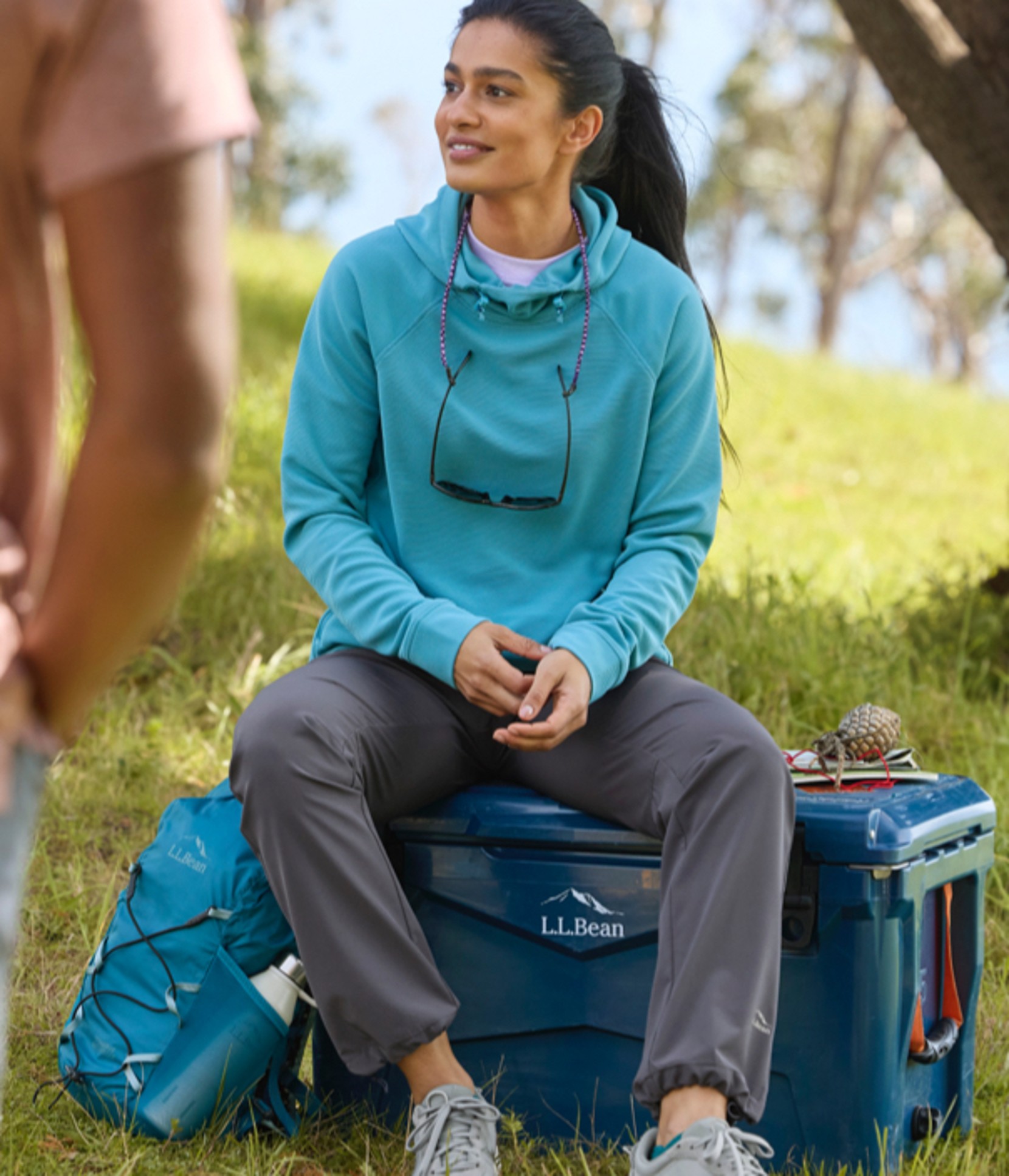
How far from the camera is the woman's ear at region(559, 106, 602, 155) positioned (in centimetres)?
256

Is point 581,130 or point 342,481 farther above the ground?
point 581,130

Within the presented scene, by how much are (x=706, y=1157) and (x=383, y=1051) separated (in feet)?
1.60

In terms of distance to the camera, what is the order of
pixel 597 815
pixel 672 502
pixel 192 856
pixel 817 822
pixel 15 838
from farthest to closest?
pixel 672 502 → pixel 192 856 → pixel 597 815 → pixel 817 822 → pixel 15 838

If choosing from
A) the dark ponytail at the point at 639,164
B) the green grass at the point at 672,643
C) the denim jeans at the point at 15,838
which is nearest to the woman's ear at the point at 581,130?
the dark ponytail at the point at 639,164

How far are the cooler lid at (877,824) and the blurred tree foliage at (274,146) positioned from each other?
50.4 ft

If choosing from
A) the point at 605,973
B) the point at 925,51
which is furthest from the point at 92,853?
the point at 925,51

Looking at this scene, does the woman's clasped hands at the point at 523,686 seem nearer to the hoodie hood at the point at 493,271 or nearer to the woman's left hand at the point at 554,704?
the woman's left hand at the point at 554,704

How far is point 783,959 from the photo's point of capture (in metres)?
2.19

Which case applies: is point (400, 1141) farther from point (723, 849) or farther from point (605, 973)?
point (723, 849)

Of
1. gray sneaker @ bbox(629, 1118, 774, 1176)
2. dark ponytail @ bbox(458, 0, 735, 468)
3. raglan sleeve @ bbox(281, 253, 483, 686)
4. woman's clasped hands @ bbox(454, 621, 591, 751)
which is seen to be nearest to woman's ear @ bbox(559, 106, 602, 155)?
dark ponytail @ bbox(458, 0, 735, 468)

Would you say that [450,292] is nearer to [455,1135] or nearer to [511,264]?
[511,264]

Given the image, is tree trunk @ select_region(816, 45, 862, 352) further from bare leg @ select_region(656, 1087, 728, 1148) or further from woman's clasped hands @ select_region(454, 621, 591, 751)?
bare leg @ select_region(656, 1087, 728, 1148)

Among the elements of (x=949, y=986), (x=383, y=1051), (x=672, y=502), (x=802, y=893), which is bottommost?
(x=949, y=986)

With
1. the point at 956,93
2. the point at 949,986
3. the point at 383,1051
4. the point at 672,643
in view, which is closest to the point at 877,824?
the point at 949,986
